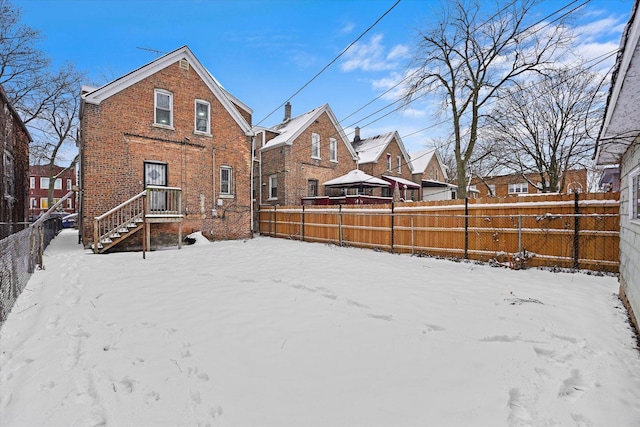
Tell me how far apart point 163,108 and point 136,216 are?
5406mm

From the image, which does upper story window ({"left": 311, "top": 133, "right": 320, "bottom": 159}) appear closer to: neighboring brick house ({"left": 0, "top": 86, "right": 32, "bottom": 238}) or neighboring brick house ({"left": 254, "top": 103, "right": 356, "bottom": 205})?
neighboring brick house ({"left": 254, "top": 103, "right": 356, "bottom": 205})

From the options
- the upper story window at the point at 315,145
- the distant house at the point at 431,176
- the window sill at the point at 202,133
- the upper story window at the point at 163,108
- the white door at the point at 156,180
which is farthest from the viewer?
the distant house at the point at 431,176

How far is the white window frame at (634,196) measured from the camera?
473 cm

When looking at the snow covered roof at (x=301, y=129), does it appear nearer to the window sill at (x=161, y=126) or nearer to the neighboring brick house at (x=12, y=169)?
the window sill at (x=161, y=126)

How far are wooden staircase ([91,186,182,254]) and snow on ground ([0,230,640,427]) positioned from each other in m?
5.04

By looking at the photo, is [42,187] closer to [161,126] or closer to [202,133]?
[161,126]

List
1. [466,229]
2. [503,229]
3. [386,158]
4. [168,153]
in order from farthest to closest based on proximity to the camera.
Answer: [386,158] < [168,153] < [466,229] < [503,229]

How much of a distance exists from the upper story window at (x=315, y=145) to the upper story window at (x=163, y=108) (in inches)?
390

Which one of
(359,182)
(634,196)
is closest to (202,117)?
(359,182)

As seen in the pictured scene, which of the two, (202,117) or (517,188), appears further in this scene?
(517,188)

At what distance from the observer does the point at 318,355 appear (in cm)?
339

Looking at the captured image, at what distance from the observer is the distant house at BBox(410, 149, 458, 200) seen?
2914 centimetres

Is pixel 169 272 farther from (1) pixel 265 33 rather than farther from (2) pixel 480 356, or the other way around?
(1) pixel 265 33

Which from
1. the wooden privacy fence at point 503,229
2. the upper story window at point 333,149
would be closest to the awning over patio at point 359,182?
the upper story window at point 333,149
